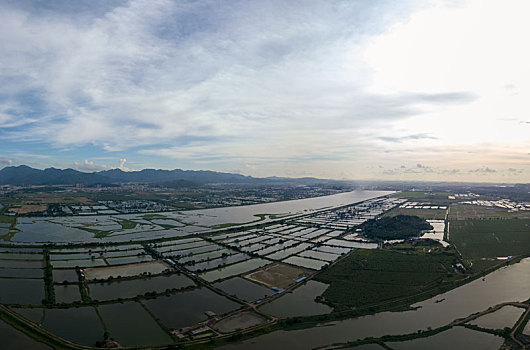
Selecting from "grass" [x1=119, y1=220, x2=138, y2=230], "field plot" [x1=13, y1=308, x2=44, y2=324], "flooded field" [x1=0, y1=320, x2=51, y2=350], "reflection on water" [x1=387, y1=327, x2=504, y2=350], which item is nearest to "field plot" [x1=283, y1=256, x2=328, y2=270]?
"reflection on water" [x1=387, y1=327, x2=504, y2=350]

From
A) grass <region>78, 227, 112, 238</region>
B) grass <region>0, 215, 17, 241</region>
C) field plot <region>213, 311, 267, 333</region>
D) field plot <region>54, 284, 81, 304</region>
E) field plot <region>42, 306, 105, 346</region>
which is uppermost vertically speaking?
grass <region>0, 215, 17, 241</region>

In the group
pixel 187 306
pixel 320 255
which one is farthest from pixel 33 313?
pixel 320 255

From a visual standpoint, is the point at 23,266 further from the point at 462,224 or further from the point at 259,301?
the point at 462,224

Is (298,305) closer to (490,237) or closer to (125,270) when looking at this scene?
(125,270)

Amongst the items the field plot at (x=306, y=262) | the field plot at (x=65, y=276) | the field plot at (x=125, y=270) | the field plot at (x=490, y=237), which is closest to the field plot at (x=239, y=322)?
the field plot at (x=125, y=270)

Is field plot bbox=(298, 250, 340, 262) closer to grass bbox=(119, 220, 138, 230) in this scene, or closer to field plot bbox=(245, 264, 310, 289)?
field plot bbox=(245, 264, 310, 289)

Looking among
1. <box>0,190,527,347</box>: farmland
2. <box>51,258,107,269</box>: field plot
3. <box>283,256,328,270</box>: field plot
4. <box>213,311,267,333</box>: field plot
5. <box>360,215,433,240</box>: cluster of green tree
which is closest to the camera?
<box>213,311,267,333</box>: field plot
